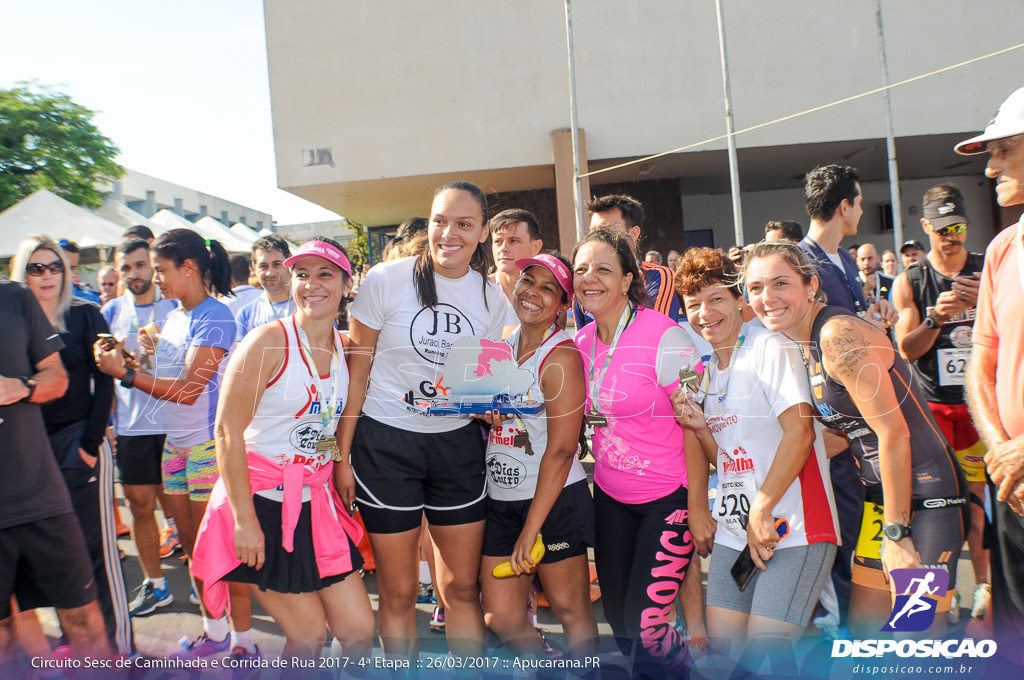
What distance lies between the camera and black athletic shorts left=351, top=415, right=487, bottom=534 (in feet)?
9.41

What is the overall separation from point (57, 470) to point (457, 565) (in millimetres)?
1748

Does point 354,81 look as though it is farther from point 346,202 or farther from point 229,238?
point 229,238

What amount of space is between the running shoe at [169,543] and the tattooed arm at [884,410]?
488cm

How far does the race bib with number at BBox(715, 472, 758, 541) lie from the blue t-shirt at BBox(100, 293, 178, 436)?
3.03 metres

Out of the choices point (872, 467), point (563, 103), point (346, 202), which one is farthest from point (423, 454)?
point (346, 202)

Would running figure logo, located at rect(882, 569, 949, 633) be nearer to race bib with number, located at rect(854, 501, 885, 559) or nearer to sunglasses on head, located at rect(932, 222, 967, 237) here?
race bib with number, located at rect(854, 501, 885, 559)

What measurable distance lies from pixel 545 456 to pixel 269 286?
2.99 m

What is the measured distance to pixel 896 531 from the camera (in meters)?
2.34

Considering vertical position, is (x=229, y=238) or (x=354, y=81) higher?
(x=354, y=81)

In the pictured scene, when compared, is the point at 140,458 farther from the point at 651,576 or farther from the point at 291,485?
the point at 651,576

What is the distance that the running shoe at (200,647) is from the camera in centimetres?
320

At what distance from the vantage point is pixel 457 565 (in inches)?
117

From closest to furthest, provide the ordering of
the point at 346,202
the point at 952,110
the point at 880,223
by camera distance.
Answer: the point at 952,110 → the point at 346,202 → the point at 880,223

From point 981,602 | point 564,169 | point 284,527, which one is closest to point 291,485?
point 284,527
